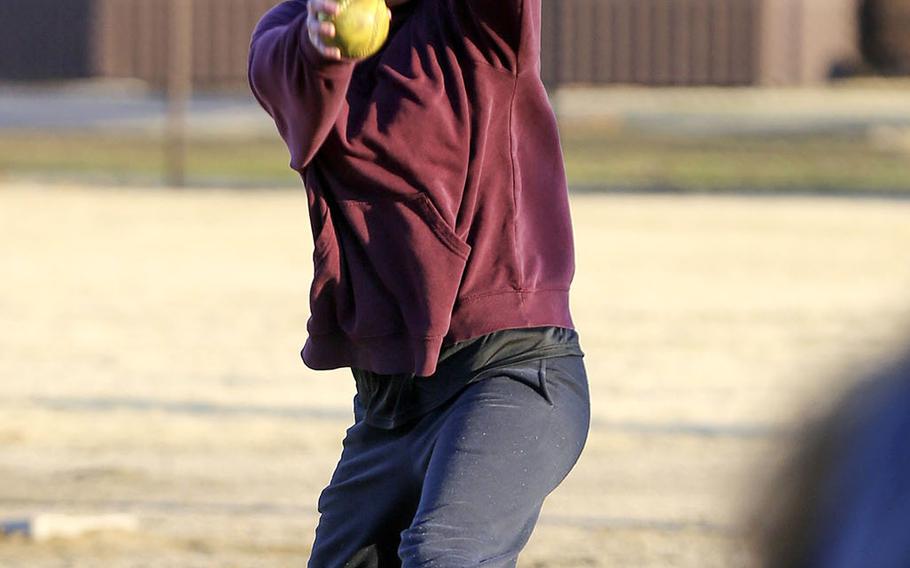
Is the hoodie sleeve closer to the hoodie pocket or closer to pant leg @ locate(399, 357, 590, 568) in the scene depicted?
the hoodie pocket

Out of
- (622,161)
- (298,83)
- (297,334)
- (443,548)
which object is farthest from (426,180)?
(622,161)

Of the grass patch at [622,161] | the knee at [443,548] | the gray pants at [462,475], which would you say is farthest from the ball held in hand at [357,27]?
the grass patch at [622,161]

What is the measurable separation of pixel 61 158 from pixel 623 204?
9464 mm

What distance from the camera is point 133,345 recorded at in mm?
8508

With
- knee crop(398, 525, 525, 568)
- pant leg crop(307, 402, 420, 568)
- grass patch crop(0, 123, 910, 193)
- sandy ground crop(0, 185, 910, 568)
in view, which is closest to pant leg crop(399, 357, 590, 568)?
knee crop(398, 525, 525, 568)

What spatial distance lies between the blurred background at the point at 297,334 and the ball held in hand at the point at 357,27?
2.90ft

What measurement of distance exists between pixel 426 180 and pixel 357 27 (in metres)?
0.33

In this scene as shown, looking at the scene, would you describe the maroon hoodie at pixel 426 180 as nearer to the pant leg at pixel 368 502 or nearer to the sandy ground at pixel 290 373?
the pant leg at pixel 368 502

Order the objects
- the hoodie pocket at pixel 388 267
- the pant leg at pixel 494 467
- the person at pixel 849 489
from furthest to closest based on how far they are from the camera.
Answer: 1. the hoodie pocket at pixel 388 267
2. the pant leg at pixel 494 467
3. the person at pixel 849 489

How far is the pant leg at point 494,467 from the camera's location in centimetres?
249

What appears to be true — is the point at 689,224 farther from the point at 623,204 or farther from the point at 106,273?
the point at 106,273

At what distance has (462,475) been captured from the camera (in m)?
2.52

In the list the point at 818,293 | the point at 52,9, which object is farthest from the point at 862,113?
the point at 818,293

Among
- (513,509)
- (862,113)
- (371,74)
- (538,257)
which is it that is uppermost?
(371,74)
